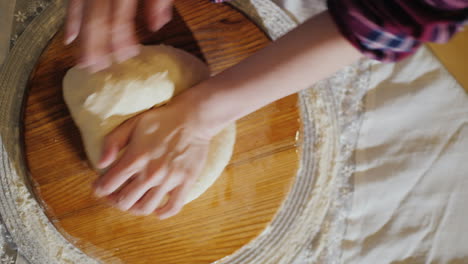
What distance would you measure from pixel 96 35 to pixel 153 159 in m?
0.16

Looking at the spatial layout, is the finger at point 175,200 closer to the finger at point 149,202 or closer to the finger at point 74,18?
the finger at point 149,202

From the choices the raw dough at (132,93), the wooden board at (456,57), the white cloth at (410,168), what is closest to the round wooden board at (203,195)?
the raw dough at (132,93)

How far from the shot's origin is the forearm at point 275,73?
401mm

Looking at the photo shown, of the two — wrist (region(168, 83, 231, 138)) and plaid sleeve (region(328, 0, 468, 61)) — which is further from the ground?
plaid sleeve (region(328, 0, 468, 61))

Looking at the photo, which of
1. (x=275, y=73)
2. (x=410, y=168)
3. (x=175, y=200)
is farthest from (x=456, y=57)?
(x=175, y=200)

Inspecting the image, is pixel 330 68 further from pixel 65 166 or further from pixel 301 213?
pixel 65 166

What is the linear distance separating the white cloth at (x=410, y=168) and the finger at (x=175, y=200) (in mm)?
346

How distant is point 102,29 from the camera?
17.3 inches

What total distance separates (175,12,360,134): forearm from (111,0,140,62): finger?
0.30ft

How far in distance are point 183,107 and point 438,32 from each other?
296mm

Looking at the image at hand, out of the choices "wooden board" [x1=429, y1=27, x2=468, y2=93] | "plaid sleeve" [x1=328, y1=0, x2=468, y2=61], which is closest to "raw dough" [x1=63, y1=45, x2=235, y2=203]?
"plaid sleeve" [x1=328, y1=0, x2=468, y2=61]

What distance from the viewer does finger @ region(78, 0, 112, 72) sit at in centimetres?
43

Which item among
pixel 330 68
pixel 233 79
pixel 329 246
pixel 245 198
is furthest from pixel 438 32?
pixel 329 246

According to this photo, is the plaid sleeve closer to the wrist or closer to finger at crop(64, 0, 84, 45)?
the wrist
